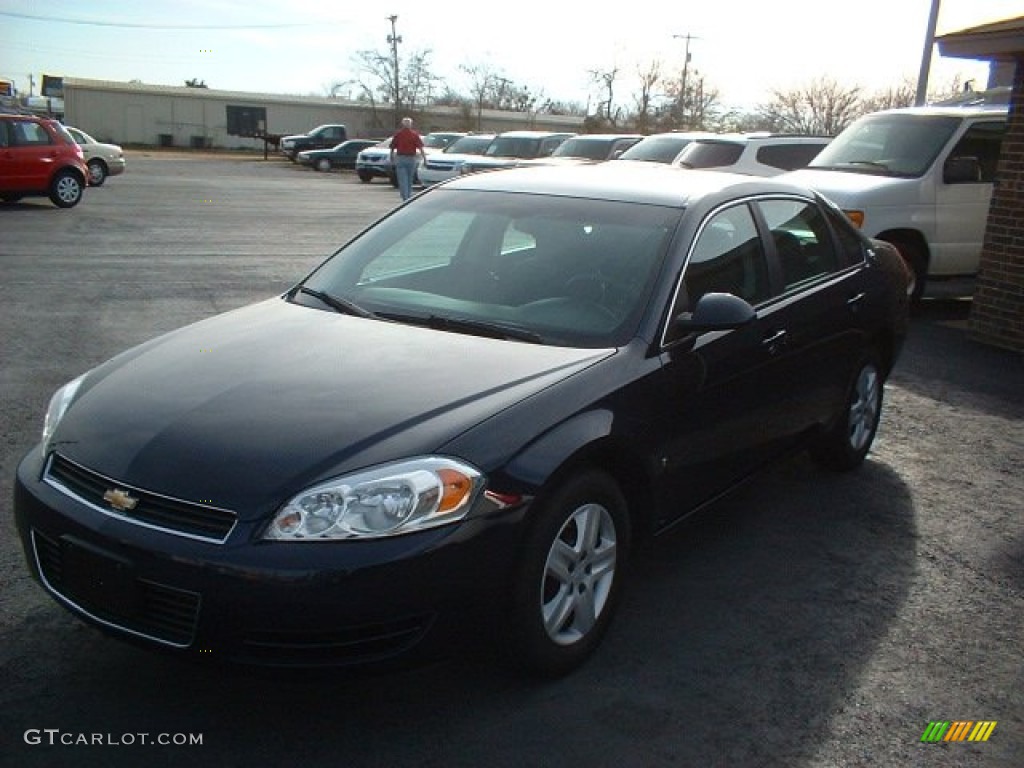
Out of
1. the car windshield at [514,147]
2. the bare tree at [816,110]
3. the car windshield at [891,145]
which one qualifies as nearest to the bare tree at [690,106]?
the bare tree at [816,110]

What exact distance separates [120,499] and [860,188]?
29.2ft

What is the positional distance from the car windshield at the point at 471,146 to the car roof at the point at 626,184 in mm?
25199

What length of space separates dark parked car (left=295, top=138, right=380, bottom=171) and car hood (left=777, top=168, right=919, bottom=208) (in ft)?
114

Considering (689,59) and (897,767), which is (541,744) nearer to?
(897,767)

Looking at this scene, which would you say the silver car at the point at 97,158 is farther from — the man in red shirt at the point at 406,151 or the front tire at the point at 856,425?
the front tire at the point at 856,425

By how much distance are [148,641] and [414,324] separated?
1.58 m

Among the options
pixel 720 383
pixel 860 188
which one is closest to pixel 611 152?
pixel 860 188

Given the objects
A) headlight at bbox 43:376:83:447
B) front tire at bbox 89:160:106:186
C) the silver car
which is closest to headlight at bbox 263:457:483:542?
headlight at bbox 43:376:83:447

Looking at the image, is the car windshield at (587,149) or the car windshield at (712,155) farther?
the car windshield at (587,149)

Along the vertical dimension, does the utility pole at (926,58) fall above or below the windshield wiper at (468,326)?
above

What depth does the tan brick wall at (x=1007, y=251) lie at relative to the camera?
9.35 m

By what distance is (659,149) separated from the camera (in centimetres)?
1728

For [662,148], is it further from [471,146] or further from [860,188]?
[471,146]

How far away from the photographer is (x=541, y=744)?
3049 millimetres
